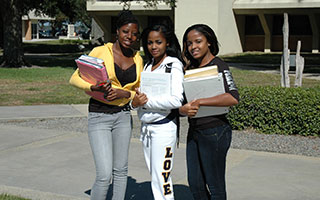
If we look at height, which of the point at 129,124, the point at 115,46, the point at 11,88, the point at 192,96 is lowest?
the point at 11,88

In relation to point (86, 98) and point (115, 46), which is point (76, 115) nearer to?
point (86, 98)

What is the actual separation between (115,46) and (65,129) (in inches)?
192

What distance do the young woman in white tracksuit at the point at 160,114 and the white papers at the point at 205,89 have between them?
0.09 m

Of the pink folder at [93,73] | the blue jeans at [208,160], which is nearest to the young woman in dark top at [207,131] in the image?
the blue jeans at [208,160]

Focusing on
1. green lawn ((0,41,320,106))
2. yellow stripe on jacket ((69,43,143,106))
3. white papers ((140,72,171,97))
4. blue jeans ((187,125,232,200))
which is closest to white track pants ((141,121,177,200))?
blue jeans ((187,125,232,200))

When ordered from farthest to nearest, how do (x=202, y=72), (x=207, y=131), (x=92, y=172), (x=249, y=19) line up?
(x=249, y=19) → (x=92, y=172) → (x=207, y=131) → (x=202, y=72)

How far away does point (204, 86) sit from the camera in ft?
12.1

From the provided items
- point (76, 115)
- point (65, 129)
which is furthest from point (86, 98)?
point (65, 129)

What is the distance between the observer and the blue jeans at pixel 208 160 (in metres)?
3.79

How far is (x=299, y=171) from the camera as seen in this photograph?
6211 mm

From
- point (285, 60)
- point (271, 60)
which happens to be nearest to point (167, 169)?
point (285, 60)

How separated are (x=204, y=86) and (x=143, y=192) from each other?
2.07m

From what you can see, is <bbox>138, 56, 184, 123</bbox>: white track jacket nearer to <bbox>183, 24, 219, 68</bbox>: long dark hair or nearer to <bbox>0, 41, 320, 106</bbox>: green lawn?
<bbox>183, 24, 219, 68</bbox>: long dark hair

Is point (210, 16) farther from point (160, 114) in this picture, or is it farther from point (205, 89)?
point (205, 89)
